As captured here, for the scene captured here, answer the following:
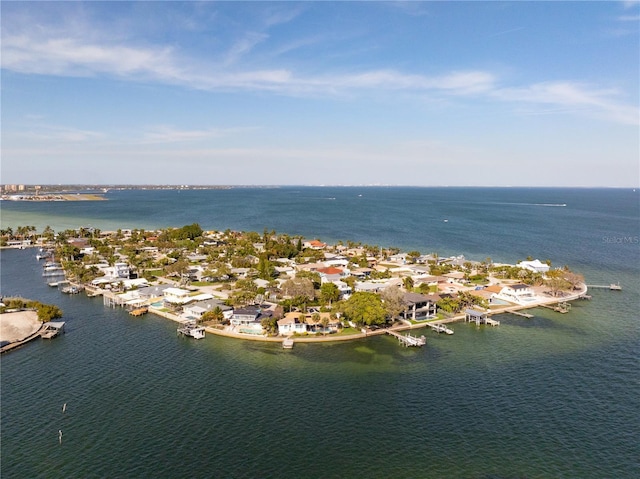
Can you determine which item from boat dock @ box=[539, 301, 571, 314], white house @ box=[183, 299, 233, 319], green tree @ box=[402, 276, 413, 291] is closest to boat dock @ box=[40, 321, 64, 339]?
white house @ box=[183, 299, 233, 319]

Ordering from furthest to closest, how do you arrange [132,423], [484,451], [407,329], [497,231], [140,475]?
[497,231] → [407,329] → [132,423] → [484,451] → [140,475]

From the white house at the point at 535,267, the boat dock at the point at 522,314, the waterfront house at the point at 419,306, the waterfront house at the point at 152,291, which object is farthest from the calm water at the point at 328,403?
the white house at the point at 535,267

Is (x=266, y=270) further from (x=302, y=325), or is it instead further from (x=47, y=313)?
(x=47, y=313)

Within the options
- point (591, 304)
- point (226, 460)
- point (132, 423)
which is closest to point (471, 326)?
point (591, 304)

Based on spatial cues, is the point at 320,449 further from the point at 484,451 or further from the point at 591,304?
the point at 591,304

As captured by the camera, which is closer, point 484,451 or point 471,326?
point 484,451

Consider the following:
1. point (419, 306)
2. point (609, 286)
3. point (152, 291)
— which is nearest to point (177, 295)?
point (152, 291)

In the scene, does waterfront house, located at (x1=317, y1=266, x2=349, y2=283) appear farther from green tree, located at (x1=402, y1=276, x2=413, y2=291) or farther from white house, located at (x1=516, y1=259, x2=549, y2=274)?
white house, located at (x1=516, y1=259, x2=549, y2=274)
